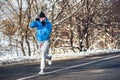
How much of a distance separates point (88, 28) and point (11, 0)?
329 inches

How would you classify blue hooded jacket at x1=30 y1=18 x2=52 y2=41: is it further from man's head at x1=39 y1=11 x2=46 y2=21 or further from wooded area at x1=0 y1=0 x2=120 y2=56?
wooded area at x1=0 y1=0 x2=120 y2=56

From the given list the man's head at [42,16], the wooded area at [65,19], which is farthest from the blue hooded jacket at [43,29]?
the wooded area at [65,19]

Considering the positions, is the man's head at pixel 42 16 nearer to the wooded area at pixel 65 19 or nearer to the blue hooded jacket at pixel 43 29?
the blue hooded jacket at pixel 43 29

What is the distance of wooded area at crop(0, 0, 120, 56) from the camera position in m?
37.2

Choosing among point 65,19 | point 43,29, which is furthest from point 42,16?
point 65,19

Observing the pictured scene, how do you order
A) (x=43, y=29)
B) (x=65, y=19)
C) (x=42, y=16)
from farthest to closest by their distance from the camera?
(x=65, y=19)
(x=43, y=29)
(x=42, y=16)

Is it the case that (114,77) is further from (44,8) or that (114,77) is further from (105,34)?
(105,34)

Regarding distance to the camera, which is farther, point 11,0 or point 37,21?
point 11,0

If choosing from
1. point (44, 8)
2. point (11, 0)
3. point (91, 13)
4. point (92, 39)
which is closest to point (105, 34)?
point (92, 39)

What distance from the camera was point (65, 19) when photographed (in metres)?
37.2

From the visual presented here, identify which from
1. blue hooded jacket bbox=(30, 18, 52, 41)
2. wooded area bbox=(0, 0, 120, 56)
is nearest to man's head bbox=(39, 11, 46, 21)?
blue hooded jacket bbox=(30, 18, 52, 41)

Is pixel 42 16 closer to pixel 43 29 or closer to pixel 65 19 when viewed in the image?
pixel 43 29

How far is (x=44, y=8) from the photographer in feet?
123

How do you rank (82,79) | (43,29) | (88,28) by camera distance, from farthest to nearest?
1. (88,28)
2. (43,29)
3. (82,79)
